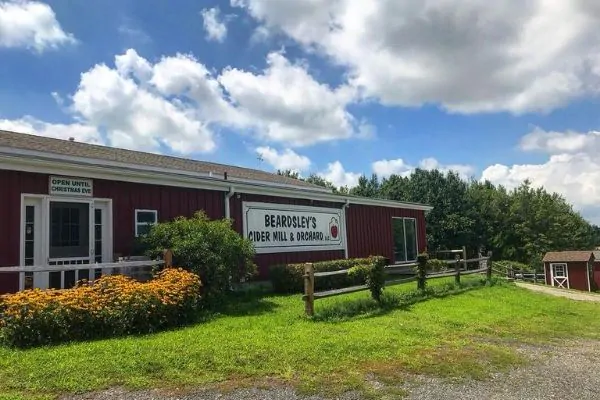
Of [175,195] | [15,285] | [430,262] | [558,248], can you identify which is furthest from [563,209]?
[15,285]

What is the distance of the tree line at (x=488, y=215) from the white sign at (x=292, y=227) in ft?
61.5

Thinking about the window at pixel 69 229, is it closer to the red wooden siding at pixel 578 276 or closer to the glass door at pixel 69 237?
the glass door at pixel 69 237

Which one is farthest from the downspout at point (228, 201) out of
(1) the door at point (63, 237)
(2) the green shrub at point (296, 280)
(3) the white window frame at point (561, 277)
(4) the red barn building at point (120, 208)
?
(3) the white window frame at point (561, 277)

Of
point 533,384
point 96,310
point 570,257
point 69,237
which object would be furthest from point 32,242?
point 570,257

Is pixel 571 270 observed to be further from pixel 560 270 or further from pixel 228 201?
pixel 228 201

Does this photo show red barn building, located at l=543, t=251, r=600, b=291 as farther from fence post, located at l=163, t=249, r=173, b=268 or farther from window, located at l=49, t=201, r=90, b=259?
window, located at l=49, t=201, r=90, b=259

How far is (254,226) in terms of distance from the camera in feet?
45.9

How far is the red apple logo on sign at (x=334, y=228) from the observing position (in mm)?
16797

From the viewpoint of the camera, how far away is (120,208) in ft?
35.7

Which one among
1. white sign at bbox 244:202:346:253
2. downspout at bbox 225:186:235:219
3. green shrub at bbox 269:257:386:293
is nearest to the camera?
green shrub at bbox 269:257:386:293

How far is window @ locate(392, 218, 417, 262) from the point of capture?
20.5m

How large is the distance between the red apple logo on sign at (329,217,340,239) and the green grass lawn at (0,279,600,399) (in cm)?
600

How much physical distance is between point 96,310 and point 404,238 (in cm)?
1545

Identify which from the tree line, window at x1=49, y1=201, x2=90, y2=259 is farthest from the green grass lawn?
the tree line
